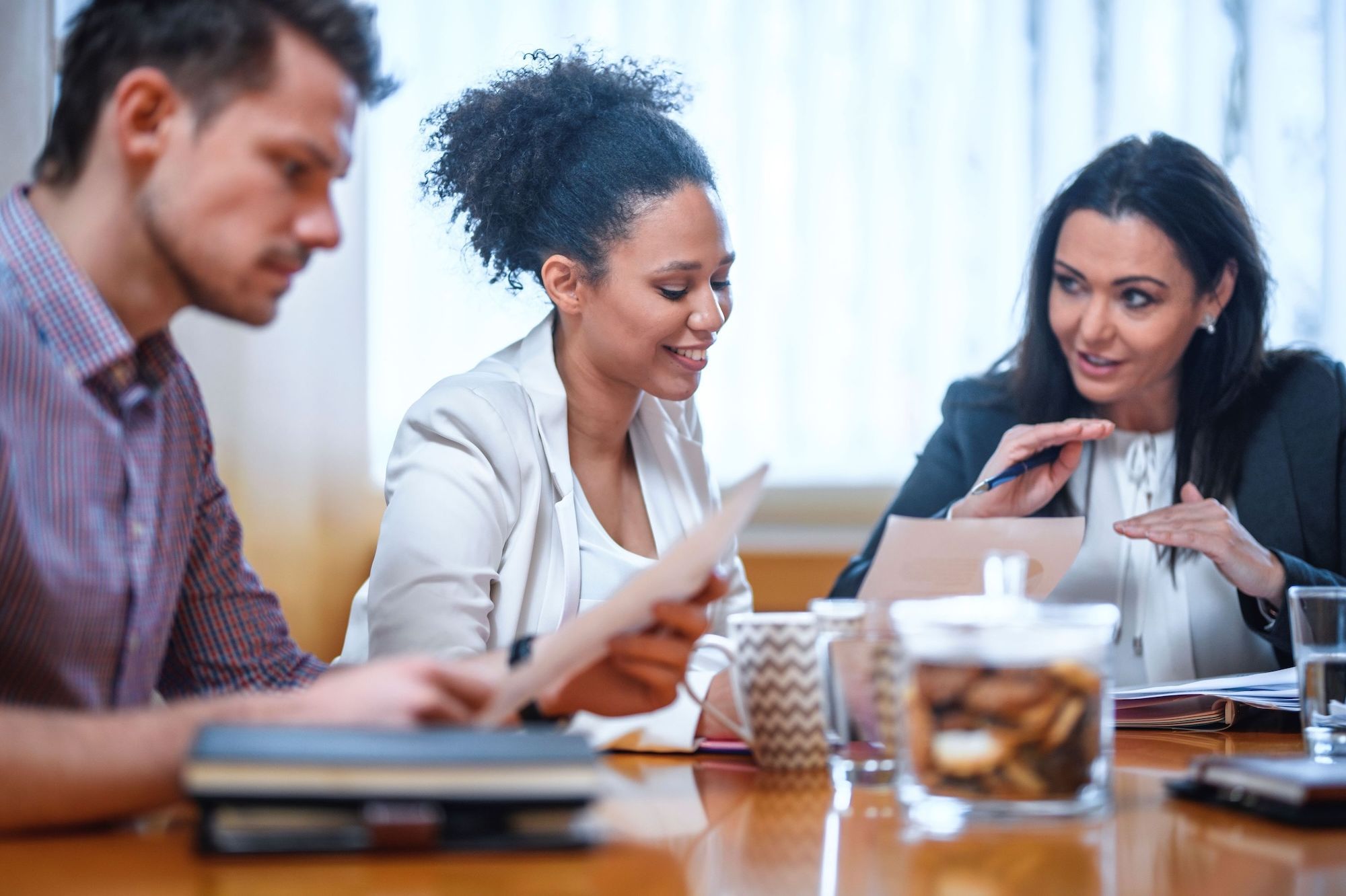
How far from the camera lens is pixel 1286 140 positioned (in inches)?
112

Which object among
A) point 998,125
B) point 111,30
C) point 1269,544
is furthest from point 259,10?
point 998,125

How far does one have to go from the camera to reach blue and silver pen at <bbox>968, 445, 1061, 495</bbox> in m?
1.88

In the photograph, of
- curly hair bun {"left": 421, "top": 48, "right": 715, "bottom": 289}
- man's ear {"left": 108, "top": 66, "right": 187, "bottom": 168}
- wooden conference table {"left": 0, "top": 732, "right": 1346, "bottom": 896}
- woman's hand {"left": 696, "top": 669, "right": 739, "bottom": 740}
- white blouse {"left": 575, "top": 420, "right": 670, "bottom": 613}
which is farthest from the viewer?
curly hair bun {"left": 421, "top": 48, "right": 715, "bottom": 289}

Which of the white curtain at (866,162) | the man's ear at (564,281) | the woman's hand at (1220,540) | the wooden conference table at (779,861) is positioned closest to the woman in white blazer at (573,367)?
the man's ear at (564,281)

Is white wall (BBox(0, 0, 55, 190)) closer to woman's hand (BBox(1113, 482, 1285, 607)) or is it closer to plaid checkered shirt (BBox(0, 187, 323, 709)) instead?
plaid checkered shirt (BBox(0, 187, 323, 709))

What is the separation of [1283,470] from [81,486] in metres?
1.62

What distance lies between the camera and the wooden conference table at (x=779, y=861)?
0.69 m

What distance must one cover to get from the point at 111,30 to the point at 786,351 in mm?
2034

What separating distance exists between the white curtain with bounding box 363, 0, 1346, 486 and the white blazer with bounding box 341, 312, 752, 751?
1.09 metres

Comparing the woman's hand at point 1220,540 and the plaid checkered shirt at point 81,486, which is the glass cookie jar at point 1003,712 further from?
the woman's hand at point 1220,540

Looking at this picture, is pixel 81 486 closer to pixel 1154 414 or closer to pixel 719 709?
pixel 719 709

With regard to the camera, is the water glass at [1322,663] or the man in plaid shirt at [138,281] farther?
the water glass at [1322,663]

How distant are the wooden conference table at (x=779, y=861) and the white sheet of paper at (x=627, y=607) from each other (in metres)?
0.10

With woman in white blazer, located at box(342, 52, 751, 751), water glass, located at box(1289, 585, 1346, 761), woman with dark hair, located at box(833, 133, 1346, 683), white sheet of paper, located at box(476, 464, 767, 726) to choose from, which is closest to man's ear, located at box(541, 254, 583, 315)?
woman in white blazer, located at box(342, 52, 751, 751)
